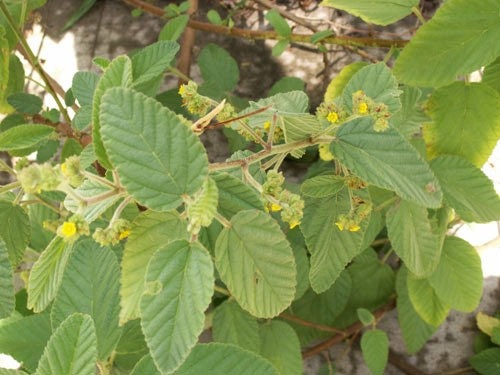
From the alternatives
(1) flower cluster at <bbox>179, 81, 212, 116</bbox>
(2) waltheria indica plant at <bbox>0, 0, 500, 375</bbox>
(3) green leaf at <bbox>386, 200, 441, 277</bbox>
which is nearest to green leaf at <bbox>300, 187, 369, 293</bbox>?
(2) waltheria indica plant at <bbox>0, 0, 500, 375</bbox>

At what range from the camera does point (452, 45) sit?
888 millimetres

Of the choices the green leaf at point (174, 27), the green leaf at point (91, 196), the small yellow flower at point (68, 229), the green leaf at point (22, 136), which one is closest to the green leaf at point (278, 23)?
the green leaf at point (174, 27)

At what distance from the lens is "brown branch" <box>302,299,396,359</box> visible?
139cm

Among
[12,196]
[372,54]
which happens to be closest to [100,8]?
[372,54]

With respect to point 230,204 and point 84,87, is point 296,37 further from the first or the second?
point 230,204

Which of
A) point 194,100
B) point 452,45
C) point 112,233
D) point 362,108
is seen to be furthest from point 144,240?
point 452,45

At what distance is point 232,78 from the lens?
4.86ft

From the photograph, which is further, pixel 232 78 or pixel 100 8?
pixel 100 8

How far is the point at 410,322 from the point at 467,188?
461mm

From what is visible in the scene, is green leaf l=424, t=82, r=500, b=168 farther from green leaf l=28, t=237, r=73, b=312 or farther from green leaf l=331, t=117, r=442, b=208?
green leaf l=28, t=237, r=73, b=312

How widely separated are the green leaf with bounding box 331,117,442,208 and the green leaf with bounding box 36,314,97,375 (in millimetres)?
348

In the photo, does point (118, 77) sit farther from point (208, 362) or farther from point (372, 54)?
point (372, 54)

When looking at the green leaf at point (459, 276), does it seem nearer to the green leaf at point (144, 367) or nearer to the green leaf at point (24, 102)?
the green leaf at point (144, 367)

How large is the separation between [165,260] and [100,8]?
1.57m
